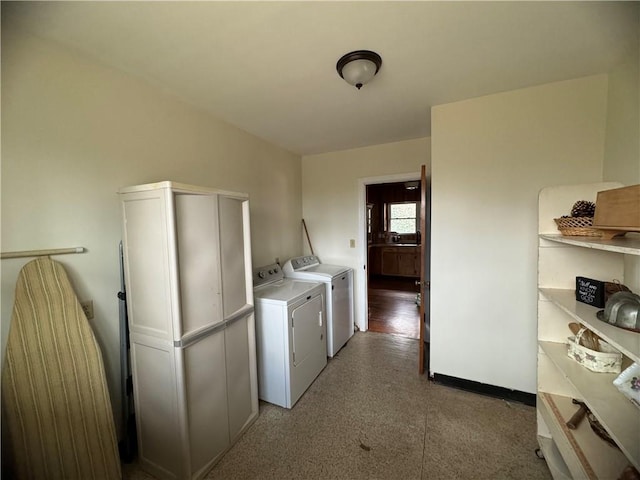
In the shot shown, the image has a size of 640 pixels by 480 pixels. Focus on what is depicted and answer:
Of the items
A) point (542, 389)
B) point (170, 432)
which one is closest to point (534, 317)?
point (542, 389)

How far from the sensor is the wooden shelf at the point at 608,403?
3.00 ft

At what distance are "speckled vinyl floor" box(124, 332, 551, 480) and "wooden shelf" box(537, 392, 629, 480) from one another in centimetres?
39

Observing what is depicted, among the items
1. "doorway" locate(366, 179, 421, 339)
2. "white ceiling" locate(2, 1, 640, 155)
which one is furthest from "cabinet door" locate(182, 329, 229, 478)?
"doorway" locate(366, 179, 421, 339)

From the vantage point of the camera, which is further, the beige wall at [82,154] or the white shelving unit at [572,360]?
the beige wall at [82,154]

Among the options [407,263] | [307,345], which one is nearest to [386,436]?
[307,345]

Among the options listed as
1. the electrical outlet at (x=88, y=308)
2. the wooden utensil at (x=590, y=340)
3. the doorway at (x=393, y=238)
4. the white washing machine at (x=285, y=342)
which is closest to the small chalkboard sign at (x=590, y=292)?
the wooden utensil at (x=590, y=340)

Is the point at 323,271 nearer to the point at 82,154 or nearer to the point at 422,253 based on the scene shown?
the point at 422,253

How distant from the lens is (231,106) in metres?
2.13

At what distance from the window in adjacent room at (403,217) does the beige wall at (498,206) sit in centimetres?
442

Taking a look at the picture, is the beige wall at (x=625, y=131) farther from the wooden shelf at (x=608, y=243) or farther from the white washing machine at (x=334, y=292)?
the white washing machine at (x=334, y=292)

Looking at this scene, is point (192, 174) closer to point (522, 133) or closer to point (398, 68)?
point (398, 68)

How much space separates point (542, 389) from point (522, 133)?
1820 mm

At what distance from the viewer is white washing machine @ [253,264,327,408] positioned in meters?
2.04

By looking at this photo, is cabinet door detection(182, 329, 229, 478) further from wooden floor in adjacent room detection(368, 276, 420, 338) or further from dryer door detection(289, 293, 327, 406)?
wooden floor in adjacent room detection(368, 276, 420, 338)
